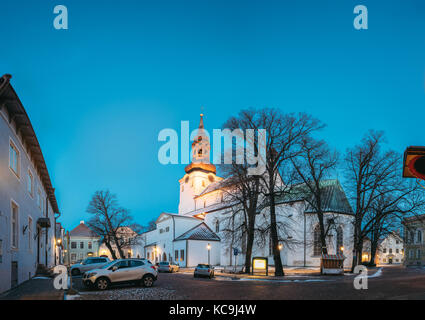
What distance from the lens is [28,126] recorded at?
1730 centimetres

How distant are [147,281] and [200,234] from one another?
1483 inches

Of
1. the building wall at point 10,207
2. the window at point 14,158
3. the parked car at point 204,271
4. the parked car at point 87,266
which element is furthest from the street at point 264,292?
the parked car at point 87,266

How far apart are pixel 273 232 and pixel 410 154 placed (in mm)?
24454

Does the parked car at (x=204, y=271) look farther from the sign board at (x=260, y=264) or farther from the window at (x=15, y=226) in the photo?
the window at (x=15, y=226)

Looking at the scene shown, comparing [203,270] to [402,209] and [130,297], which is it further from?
[402,209]

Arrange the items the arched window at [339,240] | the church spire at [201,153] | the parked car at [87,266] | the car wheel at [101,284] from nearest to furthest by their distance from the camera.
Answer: the car wheel at [101,284] → the parked car at [87,266] → the arched window at [339,240] → the church spire at [201,153]

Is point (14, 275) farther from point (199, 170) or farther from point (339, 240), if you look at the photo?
point (199, 170)

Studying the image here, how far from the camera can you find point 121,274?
1870 cm

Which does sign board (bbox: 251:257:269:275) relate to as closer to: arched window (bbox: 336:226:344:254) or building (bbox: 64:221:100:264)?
arched window (bbox: 336:226:344:254)

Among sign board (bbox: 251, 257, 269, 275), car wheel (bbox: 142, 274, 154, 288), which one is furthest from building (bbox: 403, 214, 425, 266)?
car wheel (bbox: 142, 274, 154, 288)

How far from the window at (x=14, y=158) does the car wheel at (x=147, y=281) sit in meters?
8.03

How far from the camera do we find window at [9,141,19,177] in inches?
633

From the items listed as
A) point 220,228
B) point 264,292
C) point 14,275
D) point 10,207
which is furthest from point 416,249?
point 10,207

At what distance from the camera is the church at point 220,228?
45.1 meters
